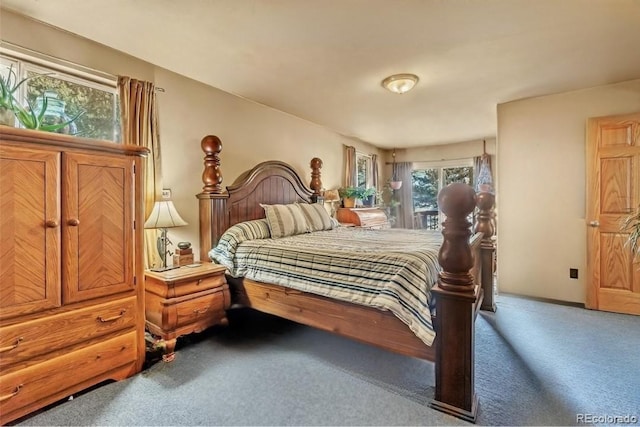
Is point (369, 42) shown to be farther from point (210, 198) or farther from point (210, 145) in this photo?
point (210, 198)

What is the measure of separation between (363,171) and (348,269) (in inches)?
183

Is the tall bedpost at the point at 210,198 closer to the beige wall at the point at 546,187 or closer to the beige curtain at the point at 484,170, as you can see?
the beige wall at the point at 546,187

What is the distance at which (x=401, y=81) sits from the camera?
2910mm

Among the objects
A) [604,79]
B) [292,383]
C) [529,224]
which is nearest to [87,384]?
[292,383]

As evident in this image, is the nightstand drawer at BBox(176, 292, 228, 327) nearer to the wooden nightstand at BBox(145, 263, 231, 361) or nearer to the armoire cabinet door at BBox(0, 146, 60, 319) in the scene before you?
the wooden nightstand at BBox(145, 263, 231, 361)

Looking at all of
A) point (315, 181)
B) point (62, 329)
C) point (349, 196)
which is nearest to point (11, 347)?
point (62, 329)

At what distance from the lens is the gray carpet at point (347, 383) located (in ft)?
5.33

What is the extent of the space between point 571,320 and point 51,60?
490 centimetres

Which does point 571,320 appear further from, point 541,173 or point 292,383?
point 292,383

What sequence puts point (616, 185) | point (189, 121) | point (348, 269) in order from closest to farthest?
point (348, 269), point (189, 121), point (616, 185)

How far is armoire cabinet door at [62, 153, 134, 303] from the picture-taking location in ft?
5.68

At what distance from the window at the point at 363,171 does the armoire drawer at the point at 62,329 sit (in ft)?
15.8

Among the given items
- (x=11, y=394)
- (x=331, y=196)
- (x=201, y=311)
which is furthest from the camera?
(x=331, y=196)

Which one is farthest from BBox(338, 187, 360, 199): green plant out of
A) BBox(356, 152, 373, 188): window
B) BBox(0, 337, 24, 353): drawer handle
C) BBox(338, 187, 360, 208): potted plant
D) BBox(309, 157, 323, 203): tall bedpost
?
BBox(0, 337, 24, 353): drawer handle
